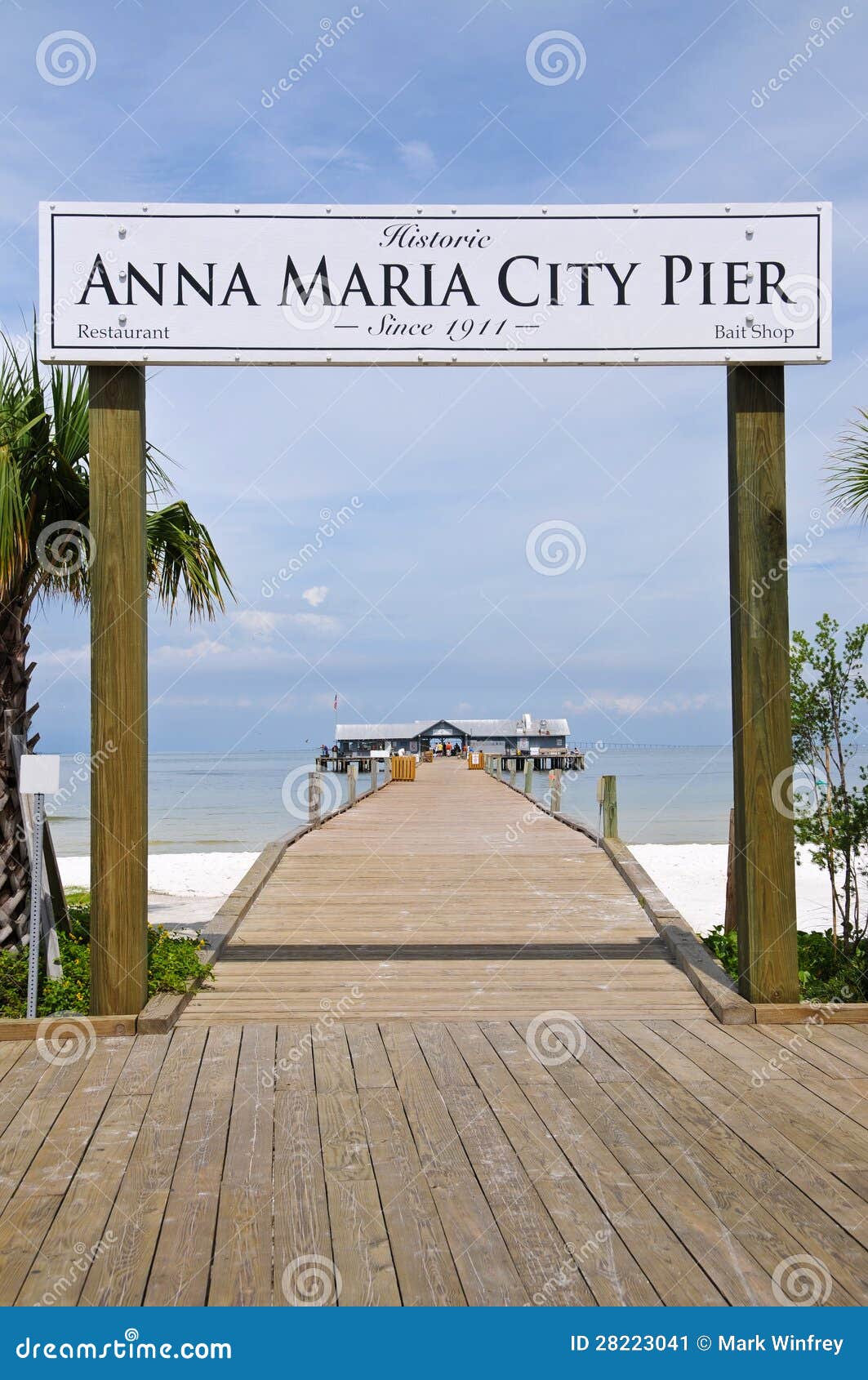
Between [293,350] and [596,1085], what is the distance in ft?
11.5

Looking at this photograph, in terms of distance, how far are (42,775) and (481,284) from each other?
305cm

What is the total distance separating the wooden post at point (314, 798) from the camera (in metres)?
13.3

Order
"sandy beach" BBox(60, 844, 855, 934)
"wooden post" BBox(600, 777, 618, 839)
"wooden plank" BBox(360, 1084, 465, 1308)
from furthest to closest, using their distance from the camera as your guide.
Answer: "sandy beach" BBox(60, 844, 855, 934) → "wooden post" BBox(600, 777, 618, 839) → "wooden plank" BBox(360, 1084, 465, 1308)

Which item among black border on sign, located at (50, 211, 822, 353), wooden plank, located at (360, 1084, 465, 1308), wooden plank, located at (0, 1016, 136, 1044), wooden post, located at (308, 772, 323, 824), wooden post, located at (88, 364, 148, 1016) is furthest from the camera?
wooden post, located at (308, 772, 323, 824)

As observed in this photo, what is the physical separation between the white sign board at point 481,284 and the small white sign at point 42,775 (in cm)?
192

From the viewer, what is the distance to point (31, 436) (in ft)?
19.3

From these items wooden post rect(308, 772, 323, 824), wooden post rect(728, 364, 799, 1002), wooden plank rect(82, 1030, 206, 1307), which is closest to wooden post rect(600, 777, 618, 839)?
wooden post rect(308, 772, 323, 824)

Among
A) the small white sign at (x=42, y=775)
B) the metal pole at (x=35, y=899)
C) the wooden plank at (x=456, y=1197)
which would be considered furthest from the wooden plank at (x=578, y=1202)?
the small white sign at (x=42, y=775)

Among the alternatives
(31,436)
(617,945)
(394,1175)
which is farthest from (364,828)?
(394,1175)

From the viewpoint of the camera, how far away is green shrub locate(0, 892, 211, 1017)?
5449 millimetres

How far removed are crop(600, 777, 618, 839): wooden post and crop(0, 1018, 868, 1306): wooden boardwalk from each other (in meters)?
6.19

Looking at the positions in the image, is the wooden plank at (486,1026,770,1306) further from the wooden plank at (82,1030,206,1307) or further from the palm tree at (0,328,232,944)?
the palm tree at (0,328,232,944)

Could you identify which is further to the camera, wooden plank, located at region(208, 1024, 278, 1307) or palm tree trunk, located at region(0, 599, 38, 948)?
palm tree trunk, located at region(0, 599, 38, 948)

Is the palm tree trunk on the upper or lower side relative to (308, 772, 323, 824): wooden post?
upper
